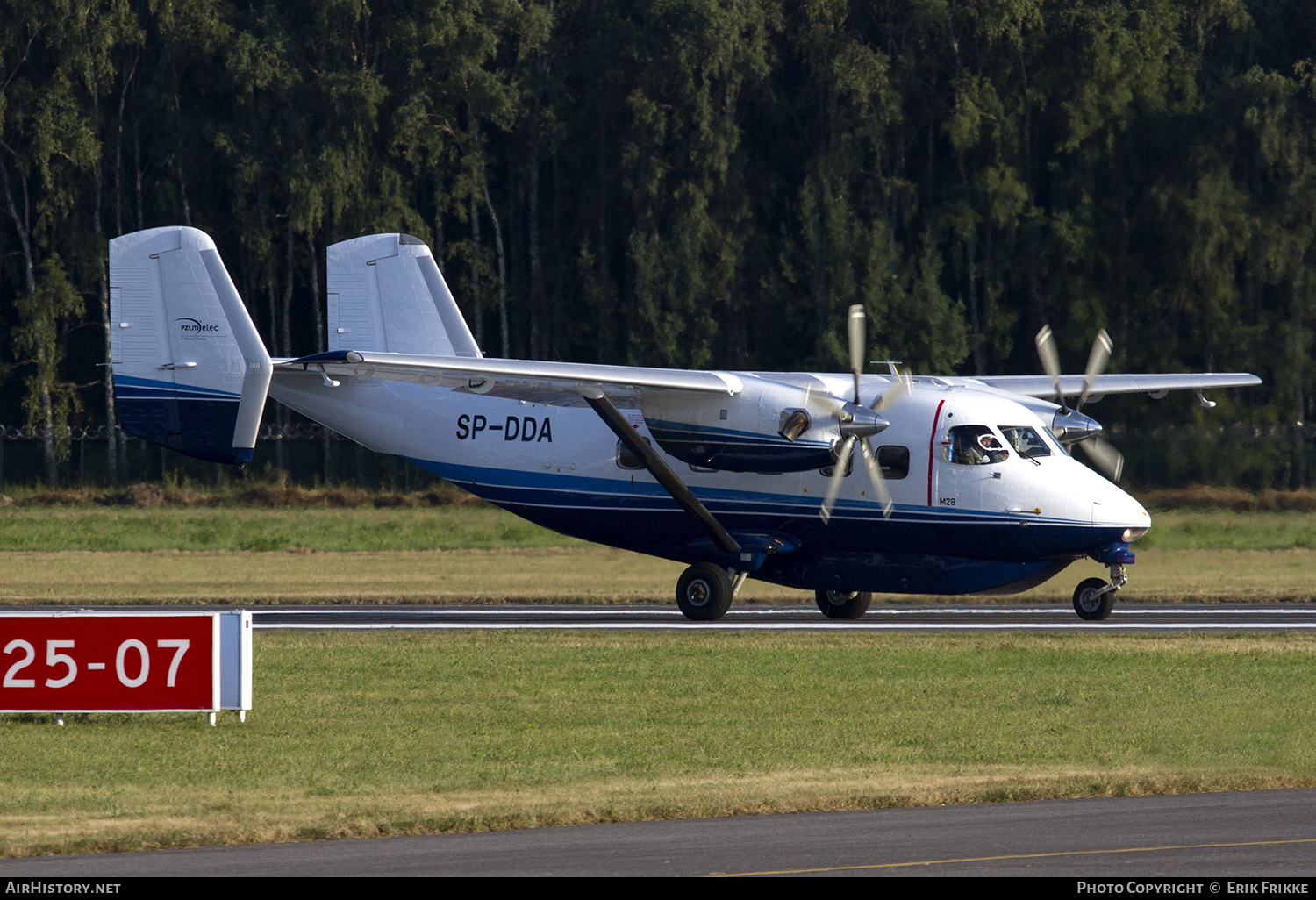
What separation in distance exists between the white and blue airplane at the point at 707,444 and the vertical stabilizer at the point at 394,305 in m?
2.27

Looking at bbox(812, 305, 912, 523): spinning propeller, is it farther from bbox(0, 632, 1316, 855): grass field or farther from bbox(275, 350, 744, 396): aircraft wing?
bbox(0, 632, 1316, 855): grass field

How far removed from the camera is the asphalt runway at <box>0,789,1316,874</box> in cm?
1048

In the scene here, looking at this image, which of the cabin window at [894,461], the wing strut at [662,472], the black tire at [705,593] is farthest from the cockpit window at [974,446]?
the black tire at [705,593]

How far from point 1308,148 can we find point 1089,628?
34.0m

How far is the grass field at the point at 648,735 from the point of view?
1314 centimetres

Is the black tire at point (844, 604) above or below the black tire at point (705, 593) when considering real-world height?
below

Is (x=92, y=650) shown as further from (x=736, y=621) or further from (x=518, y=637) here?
(x=736, y=621)

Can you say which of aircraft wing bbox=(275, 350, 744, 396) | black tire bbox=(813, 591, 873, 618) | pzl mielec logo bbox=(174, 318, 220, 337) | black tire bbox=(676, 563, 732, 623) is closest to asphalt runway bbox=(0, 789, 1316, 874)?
aircraft wing bbox=(275, 350, 744, 396)

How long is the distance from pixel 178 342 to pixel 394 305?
5453mm

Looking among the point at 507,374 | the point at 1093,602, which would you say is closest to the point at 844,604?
the point at 1093,602

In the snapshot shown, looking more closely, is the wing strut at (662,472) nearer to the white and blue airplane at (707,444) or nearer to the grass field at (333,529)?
the white and blue airplane at (707,444)

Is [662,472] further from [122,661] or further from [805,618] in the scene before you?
[122,661]

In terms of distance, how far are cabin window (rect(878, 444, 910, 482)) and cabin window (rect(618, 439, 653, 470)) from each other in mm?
4243

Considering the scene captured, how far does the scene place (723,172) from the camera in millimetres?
55969
